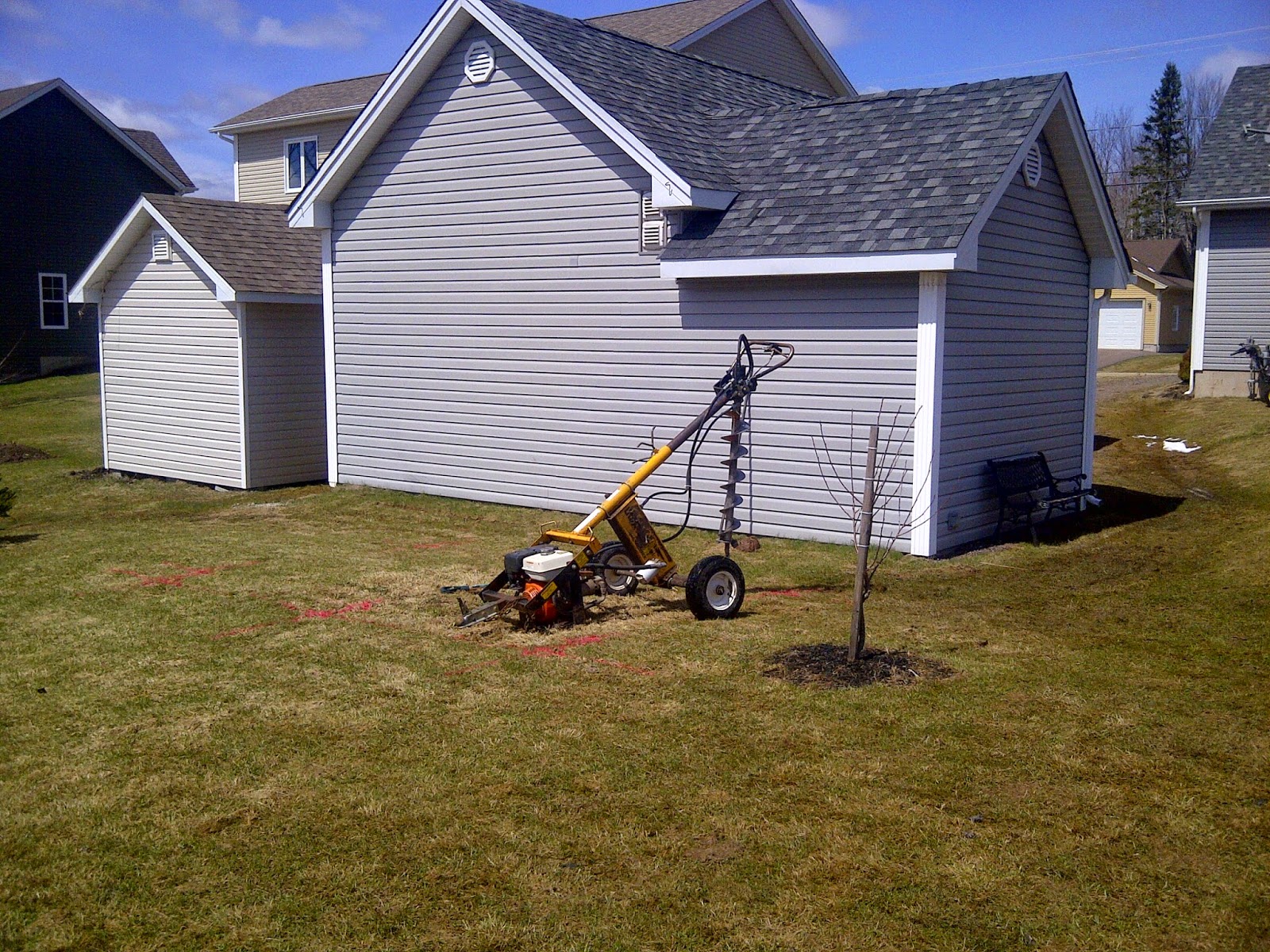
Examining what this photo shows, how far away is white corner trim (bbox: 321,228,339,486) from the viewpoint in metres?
16.1

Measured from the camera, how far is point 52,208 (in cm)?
3375

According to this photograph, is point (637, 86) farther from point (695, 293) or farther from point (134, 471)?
point (134, 471)

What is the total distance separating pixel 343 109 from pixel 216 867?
84.4 feet

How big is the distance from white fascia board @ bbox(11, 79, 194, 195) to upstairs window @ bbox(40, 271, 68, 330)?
464 cm

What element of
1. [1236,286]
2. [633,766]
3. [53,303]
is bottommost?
[633,766]

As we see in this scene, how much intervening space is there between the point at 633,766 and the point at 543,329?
8765 mm

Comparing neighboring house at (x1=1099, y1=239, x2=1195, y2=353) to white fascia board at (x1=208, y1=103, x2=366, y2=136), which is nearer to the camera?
white fascia board at (x1=208, y1=103, x2=366, y2=136)

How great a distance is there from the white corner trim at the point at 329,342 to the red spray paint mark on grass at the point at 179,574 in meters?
5.25

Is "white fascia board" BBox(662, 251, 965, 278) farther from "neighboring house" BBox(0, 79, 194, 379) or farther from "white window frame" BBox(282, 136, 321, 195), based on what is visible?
"neighboring house" BBox(0, 79, 194, 379)

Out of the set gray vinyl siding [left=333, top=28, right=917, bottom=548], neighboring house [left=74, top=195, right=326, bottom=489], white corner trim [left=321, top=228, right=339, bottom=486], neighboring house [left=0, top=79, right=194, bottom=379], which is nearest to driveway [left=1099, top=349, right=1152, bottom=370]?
gray vinyl siding [left=333, top=28, right=917, bottom=548]

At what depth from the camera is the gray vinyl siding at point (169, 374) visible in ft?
54.7

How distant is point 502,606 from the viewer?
8492mm

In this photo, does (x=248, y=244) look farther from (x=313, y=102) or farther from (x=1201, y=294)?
(x=1201, y=294)

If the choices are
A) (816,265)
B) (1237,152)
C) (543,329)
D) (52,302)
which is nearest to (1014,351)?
(816,265)
